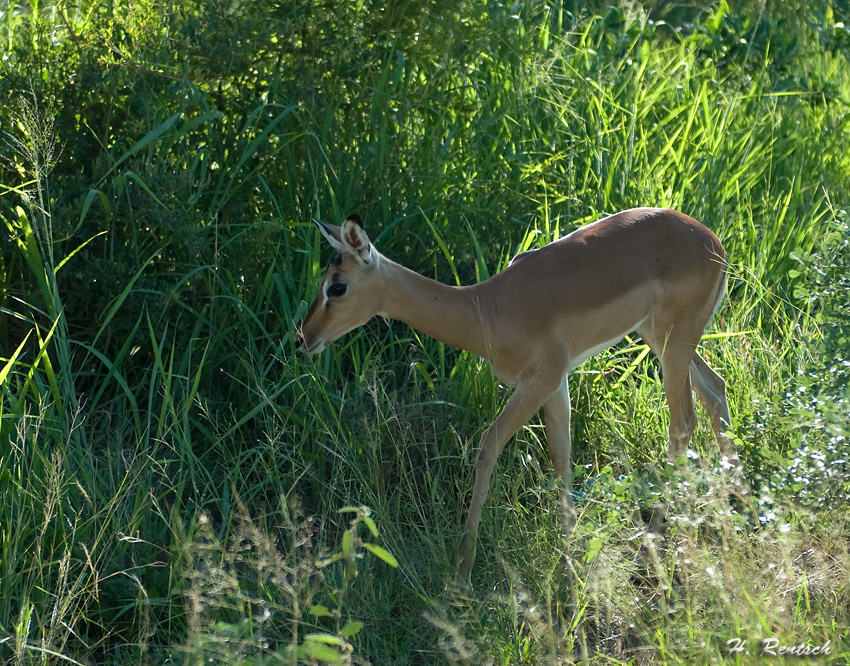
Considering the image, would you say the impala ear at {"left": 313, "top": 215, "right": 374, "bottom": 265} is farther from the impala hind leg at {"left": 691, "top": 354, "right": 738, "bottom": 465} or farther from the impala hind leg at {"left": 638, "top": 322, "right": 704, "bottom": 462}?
the impala hind leg at {"left": 691, "top": 354, "right": 738, "bottom": 465}

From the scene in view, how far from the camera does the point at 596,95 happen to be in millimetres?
6219

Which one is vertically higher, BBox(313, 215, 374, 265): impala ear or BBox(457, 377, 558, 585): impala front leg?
BBox(313, 215, 374, 265): impala ear

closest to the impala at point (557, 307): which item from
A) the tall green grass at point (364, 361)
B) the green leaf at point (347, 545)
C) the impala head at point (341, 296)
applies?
the impala head at point (341, 296)

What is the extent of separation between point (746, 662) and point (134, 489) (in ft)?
7.88

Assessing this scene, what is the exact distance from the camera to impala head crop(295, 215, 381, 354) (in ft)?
14.0

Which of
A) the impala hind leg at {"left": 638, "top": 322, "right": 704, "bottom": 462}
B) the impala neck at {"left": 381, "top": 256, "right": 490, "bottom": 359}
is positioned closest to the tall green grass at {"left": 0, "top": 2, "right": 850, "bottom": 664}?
the impala hind leg at {"left": 638, "top": 322, "right": 704, "bottom": 462}

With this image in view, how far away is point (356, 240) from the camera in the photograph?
13.8 ft

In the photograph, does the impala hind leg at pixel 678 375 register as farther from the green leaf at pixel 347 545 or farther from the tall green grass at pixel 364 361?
the green leaf at pixel 347 545

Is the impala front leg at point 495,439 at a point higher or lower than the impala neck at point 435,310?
lower

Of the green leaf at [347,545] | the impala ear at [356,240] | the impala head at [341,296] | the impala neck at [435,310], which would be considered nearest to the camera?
the green leaf at [347,545]

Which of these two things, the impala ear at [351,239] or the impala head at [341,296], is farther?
the impala head at [341,296]

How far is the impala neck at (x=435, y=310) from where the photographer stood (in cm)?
440

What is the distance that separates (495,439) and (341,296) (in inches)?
33.4

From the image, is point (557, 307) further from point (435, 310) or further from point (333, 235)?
point (333, 235)
